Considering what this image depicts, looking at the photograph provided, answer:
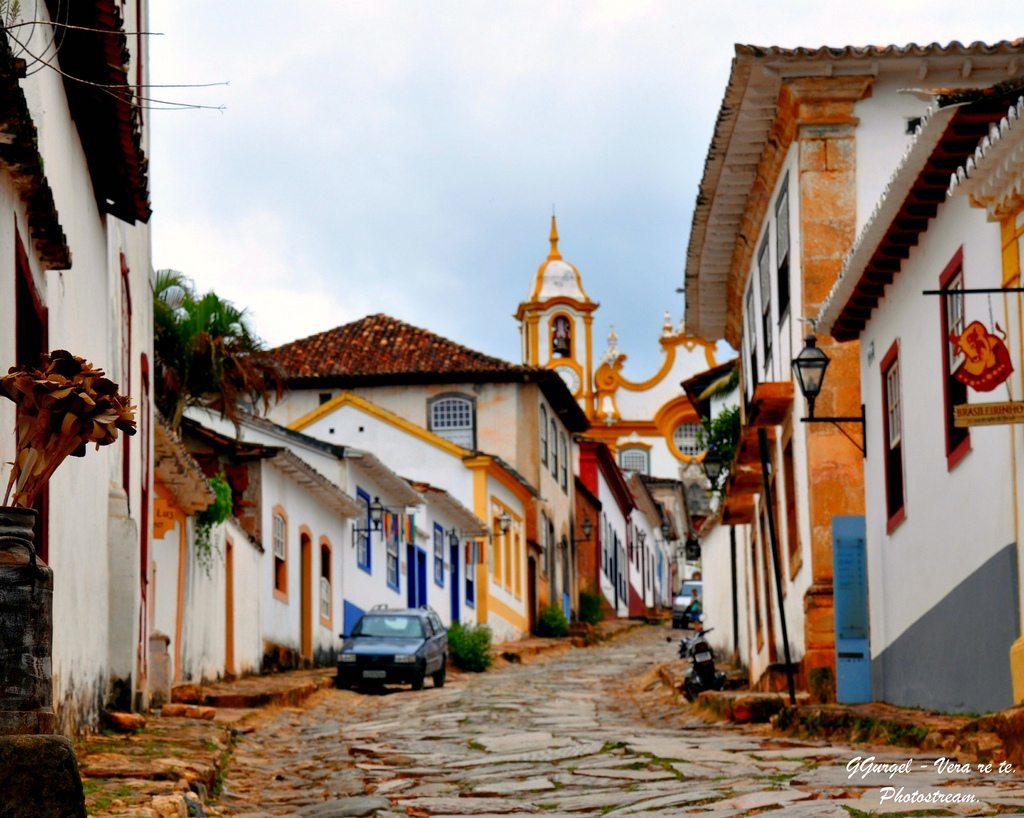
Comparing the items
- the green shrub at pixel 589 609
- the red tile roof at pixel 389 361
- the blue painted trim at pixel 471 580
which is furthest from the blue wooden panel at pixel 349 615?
the green shrub at pixel 589 609

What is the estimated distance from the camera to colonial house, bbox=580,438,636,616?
60031 mm

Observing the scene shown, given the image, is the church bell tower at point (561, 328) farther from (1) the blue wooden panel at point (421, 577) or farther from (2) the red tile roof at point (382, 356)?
(1) the blue wooden panel at point (421, 577)

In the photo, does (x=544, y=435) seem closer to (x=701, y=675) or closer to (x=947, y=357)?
(x=701, y=675)

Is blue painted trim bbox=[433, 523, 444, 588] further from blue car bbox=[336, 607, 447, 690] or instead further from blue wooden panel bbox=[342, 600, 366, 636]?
blue car bbox=[336, 607, 447, 690]

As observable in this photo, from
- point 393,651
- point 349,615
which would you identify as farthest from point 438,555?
point 393,651

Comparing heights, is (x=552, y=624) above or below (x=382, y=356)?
below

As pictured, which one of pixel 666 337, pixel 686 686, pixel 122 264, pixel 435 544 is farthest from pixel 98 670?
pixel 666 337

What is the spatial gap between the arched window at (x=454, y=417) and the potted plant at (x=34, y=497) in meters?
39.6

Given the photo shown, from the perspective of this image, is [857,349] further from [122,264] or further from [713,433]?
[713,433]

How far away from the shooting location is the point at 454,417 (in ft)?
152

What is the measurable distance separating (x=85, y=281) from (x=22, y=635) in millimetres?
6715

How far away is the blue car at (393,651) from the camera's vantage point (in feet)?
83.8

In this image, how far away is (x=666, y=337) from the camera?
81.0 m

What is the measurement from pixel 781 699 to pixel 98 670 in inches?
262
